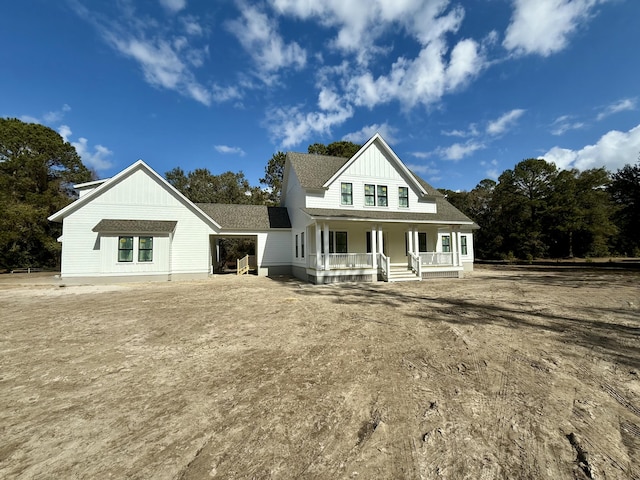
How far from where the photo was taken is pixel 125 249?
53.1 ft

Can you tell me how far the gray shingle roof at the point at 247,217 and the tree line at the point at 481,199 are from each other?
1457cm

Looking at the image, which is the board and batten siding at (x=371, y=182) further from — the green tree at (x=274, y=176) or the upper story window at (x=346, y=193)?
the green tree at (x=274, y=176)

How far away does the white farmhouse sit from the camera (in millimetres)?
15672

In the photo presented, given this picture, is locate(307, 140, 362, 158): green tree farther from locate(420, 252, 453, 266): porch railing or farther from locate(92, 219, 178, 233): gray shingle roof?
locate(92, 219, 178, 233): gray shingle roof

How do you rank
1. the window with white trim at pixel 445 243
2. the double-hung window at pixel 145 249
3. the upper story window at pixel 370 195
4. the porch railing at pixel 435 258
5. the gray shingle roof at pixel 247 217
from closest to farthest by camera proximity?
the double-hung window at pixel 145 249 < the porch railing at pixel 435 258 < the upper story window at pixel 370 195 < the gray shingle roof at pixel 247 217 < the window with white trim at pixel 445 243

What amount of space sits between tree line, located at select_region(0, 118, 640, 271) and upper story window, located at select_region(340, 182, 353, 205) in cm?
1832

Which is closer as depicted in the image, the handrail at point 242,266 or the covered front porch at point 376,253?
the covered front porch at point 376,253

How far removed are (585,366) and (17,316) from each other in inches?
509

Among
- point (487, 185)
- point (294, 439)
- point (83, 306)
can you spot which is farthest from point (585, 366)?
point (487, 185)

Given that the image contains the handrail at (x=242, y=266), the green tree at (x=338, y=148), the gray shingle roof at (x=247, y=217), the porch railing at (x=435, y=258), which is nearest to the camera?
the porch railing at (x=435, y=258)

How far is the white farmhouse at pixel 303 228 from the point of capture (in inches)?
617

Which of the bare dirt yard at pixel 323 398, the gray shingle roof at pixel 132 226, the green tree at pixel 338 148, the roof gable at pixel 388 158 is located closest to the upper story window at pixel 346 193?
the roof gable at pixel 388 158

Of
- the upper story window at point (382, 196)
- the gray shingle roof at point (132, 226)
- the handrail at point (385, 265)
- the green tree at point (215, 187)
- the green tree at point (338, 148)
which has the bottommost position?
the handrail at point (385, 265)

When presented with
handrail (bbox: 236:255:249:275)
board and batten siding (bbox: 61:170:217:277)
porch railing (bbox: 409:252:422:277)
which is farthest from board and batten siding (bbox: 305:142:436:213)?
board and batten siding (bbox: 61:170:217:277)
